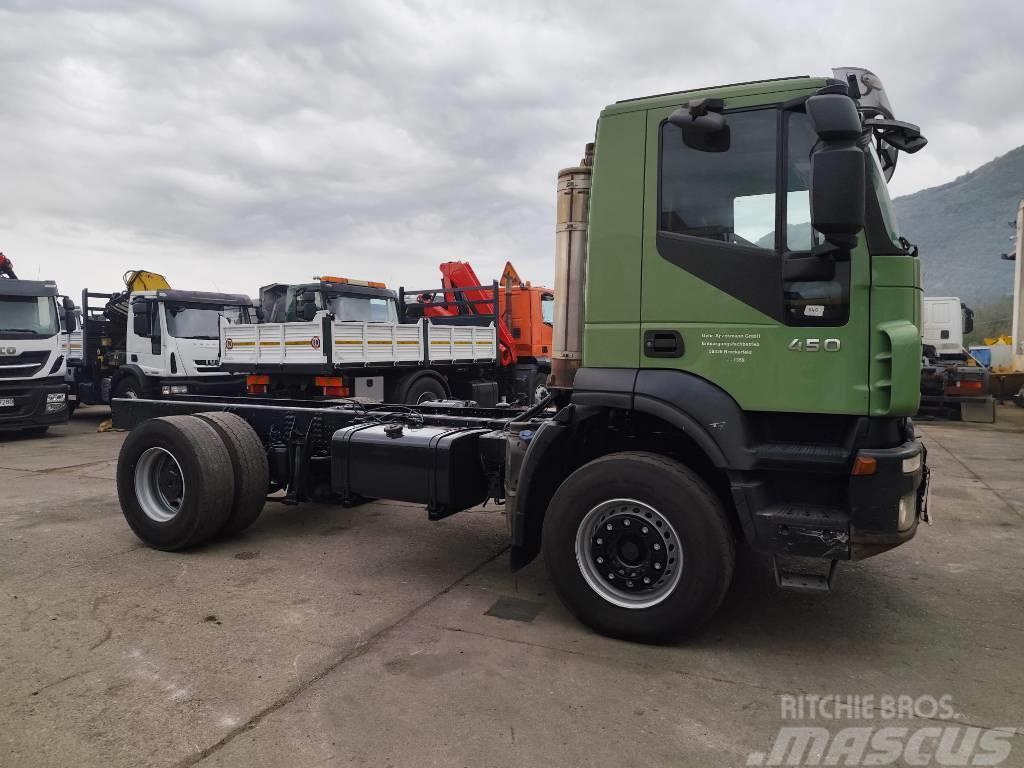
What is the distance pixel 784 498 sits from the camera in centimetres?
362

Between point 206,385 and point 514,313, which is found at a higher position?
point 514,313

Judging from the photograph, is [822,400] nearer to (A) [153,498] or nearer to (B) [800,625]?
(B) [800,625]

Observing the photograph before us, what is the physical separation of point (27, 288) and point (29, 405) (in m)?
2.09

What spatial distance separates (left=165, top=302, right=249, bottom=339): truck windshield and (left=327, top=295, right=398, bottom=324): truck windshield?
2.44 m

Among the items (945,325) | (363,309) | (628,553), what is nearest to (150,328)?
(363,309)

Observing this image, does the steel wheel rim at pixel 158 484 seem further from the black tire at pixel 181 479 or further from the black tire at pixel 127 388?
the black tire at pixel 127 388

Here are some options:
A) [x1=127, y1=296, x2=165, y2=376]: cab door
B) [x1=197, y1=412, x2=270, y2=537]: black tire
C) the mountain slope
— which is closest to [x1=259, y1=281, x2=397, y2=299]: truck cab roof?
[x1=127, y1=296, x2=165, y2=376]: cab door

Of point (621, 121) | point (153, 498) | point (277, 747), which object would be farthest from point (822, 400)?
point (153, 498)

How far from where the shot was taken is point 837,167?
10.1 feet

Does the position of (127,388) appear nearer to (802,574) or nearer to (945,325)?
(802,574)

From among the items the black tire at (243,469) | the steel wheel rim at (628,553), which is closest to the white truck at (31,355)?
the black tire at (243,469)

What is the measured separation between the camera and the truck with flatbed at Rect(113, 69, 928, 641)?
3.37 meters

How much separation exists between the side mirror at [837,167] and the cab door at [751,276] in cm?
32

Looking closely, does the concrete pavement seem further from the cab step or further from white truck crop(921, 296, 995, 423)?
white truck crop(921, 296, 995, 423)
